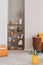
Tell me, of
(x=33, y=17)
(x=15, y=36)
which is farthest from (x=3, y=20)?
(x=33, y=17)

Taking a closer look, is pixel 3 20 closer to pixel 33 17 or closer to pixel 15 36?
pixel 15 36

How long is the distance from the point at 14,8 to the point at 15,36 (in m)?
1.38

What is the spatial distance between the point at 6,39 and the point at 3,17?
1.03 meters

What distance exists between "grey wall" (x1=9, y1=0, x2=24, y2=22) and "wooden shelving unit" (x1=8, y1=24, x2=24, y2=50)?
396 mm

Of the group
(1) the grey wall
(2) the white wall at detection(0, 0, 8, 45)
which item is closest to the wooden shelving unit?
(1) the grey wall

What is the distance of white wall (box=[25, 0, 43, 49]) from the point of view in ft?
27.8

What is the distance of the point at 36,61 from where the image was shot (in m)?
5.79

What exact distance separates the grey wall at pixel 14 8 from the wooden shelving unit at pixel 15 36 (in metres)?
0.40

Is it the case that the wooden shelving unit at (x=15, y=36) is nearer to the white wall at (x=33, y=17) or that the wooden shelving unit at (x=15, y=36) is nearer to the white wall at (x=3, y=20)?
the white wall at (x=33, y=17)

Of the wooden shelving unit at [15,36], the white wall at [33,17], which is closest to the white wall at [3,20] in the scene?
the wooden shelving unit at [15,36]

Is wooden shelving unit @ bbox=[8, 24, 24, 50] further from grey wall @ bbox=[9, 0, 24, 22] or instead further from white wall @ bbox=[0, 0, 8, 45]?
white wall @ bbox=[0, 0, 8, 45]

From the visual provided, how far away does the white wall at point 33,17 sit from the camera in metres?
8.48

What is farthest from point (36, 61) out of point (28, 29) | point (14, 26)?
point (14, 26)

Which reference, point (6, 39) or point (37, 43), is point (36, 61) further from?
point (6, 39)
